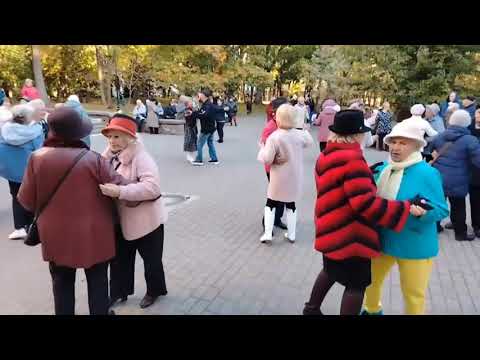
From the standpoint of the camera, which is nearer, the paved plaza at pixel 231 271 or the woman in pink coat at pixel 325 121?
the paved plaza at pixel 231 271

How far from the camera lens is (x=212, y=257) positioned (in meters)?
4.89

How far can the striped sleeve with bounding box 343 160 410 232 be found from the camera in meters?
2.68

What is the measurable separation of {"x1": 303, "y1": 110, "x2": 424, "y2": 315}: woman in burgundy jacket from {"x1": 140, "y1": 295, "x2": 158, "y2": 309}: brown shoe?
1654 mm

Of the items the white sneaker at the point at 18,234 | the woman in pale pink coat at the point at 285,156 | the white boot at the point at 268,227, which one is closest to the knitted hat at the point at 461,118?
the woman in pale pink coat at the point at 285,156

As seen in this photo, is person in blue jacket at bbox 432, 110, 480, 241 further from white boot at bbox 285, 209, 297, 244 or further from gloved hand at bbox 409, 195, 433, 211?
gloved hand at bbox 409, 195, 433, 211

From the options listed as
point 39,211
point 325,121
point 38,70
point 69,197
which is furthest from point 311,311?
point 38,70

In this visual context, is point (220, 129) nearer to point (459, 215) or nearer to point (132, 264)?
point (459, 215)

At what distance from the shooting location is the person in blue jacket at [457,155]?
5149 mm

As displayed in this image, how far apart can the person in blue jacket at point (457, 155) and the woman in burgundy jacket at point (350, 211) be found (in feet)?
9.63

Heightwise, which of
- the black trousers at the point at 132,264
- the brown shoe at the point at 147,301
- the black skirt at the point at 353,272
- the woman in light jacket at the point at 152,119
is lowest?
the woman in light jacket at the point at 152,119

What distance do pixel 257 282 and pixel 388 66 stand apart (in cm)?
1538

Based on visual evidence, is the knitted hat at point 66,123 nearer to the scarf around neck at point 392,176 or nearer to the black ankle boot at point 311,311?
the scarf around neck at point 392,176
